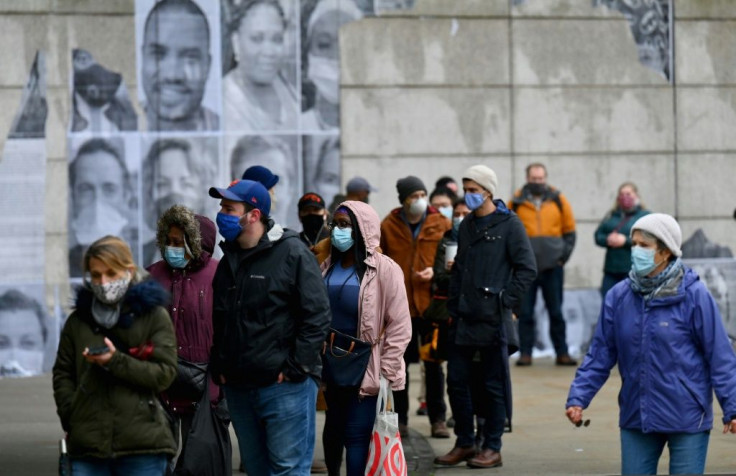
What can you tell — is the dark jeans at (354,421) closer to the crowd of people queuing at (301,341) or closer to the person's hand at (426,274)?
the crowd of people queuing at (301,341)

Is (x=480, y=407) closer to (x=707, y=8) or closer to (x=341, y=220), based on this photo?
(x=341, y=220)

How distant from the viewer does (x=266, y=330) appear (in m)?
6.70

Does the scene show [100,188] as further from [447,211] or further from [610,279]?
[610,279]

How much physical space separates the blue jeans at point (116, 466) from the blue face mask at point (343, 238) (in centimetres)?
211

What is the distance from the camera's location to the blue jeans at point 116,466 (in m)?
5.89

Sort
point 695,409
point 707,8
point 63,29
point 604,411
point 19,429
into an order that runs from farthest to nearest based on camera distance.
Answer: point 707,8
point 63,29
point 604,411
point 19,429
point 695,409

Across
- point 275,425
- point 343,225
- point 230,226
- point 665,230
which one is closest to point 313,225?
point 343,225

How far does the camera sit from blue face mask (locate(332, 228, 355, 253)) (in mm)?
7746

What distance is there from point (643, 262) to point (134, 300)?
227cm

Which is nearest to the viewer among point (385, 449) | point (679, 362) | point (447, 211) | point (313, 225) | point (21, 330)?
point (679, 362)

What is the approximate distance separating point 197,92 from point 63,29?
1350 millimetres

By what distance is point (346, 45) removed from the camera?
14289 millimetres

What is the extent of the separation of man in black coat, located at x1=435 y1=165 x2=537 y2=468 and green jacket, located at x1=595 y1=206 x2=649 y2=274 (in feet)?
15.2

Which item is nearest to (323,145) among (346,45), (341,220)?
(346,45)
